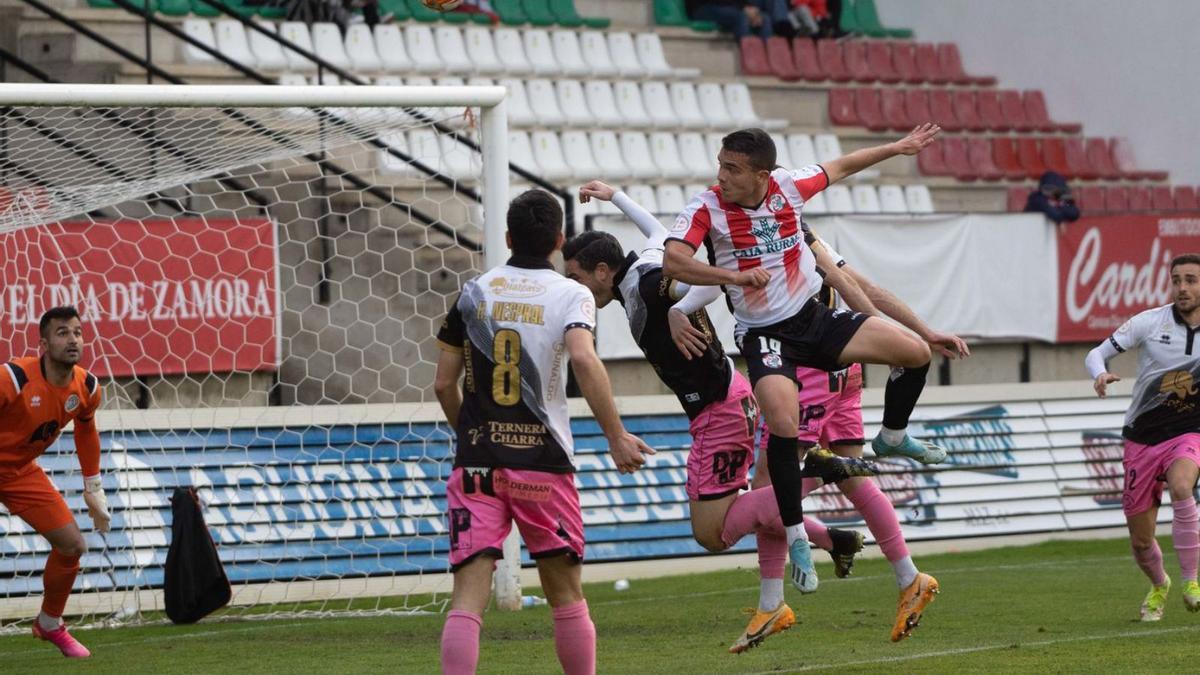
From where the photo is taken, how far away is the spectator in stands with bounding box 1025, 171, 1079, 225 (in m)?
17.5

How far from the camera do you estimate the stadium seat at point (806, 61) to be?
22052 millimetres

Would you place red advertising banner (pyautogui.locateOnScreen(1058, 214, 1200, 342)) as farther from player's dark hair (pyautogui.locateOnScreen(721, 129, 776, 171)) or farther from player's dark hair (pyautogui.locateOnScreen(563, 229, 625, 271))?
player's dark hair (pyautogui.locateOnScreen(721, 129, 776, 171))

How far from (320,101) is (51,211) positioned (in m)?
2.12

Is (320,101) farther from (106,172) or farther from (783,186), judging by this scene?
(783,186)

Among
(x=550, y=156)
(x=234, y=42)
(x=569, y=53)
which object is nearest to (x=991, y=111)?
(x=569, y=53)

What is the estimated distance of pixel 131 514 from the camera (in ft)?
40.1

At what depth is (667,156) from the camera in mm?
19703

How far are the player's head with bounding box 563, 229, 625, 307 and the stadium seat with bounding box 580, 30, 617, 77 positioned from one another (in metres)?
11.9

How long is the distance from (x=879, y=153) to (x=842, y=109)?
14067 mm

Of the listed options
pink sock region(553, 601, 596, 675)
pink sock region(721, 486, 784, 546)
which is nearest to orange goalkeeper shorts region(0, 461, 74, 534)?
pink sock region(721, 486, 784, 546)

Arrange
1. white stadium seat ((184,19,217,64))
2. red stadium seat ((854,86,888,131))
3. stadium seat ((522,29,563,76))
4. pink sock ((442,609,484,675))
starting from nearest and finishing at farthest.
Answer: pink sock ((442,609,484,675))
white stadium seat ((184,19,217,64))
stadium seat ((522,29,563,76))
red stadium seat ((854,86,888,131))

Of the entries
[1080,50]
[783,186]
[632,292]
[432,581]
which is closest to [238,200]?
[432,581]

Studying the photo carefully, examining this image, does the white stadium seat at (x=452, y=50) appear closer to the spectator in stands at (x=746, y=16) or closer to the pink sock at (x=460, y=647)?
the spectator in stands at (x=746, y=16)

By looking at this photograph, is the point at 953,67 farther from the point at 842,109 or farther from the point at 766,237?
the point at 766,237
